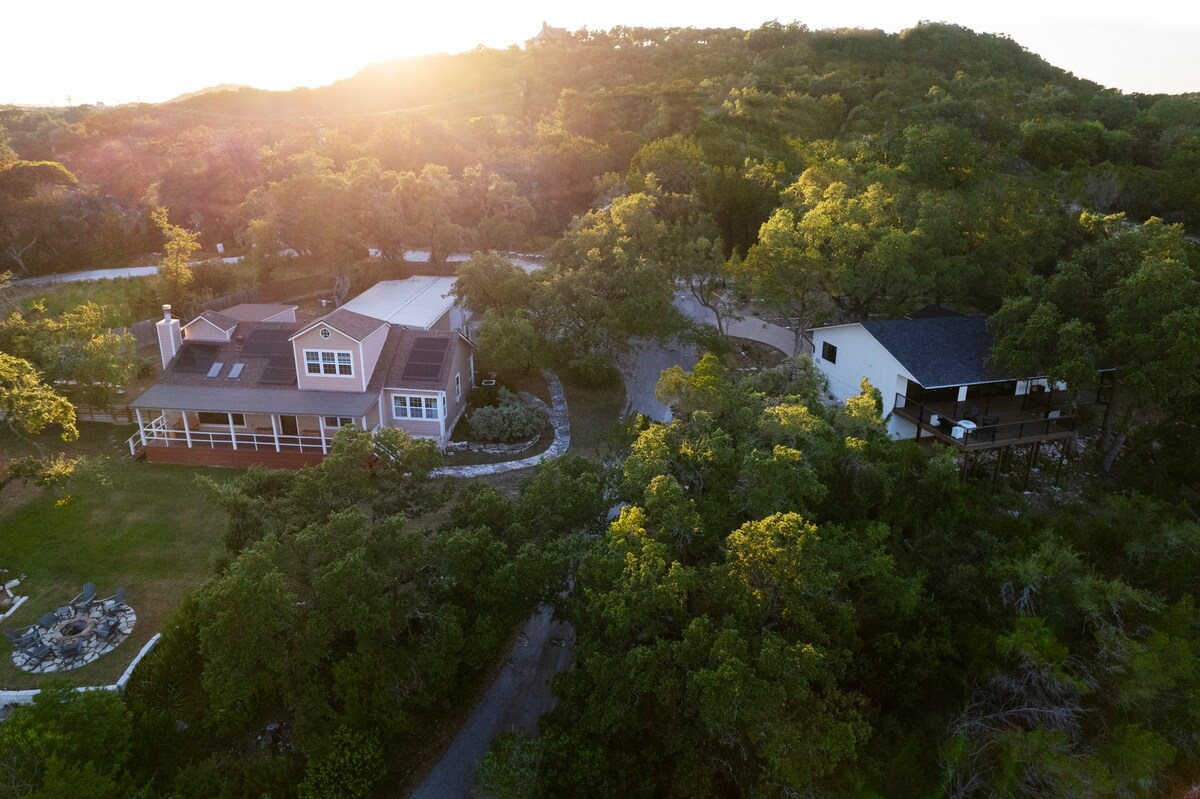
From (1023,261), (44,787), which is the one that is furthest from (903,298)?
(44,787)

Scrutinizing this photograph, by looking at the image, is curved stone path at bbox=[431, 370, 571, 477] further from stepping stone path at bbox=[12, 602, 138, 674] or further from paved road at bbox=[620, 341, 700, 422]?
stepping stone path at bbox=[12, 602, 138, 674]

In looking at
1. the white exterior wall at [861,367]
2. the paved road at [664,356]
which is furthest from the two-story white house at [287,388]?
the white exterior wall at [861,367]

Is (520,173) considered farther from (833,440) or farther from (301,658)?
(301,658)

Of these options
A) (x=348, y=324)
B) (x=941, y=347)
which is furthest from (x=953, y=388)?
(x=348, y=324)

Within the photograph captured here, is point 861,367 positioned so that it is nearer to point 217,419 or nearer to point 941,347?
point 941,347

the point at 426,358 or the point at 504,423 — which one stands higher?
the point at 426,358

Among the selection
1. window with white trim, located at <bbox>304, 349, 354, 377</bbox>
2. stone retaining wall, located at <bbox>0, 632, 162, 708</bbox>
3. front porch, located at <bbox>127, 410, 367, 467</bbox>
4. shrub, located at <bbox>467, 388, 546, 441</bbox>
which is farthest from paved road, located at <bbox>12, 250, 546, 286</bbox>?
stone retaining wall, located at <bbox>0, 632, 162, 708</bbox>
